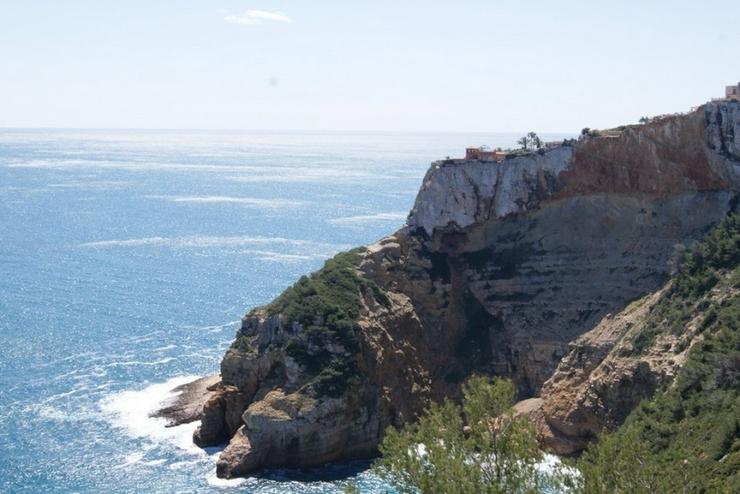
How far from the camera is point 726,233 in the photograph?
61.1 metres

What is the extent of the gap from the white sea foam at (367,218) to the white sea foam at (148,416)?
7774cm

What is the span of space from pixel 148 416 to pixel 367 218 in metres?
89.8

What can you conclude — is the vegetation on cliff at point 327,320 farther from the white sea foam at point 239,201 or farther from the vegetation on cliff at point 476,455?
the white sea foam at point 239,201

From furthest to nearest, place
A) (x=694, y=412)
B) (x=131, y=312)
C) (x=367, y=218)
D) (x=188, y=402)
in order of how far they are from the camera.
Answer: (x=367, y=218), (x=131, y=312), (x=188, y=402), (x=694, y=412)

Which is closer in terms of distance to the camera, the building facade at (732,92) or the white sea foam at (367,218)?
the building facade at (732,92)

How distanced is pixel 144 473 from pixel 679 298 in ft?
112

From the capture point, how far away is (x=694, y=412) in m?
48.1

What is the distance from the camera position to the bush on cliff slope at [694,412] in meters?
29.0

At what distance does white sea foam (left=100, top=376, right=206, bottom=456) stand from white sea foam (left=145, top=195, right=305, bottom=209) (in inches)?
4015

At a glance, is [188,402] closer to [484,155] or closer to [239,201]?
[484,155]

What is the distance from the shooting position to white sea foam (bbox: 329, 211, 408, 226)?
14875 cm

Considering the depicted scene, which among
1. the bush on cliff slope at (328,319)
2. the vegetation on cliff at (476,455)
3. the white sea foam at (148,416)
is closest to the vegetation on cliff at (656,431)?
the vegetation on cliff at (476,455)

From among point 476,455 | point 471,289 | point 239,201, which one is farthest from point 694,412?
point 239,201

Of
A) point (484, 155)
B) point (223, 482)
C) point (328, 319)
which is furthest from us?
point (484, 155)
